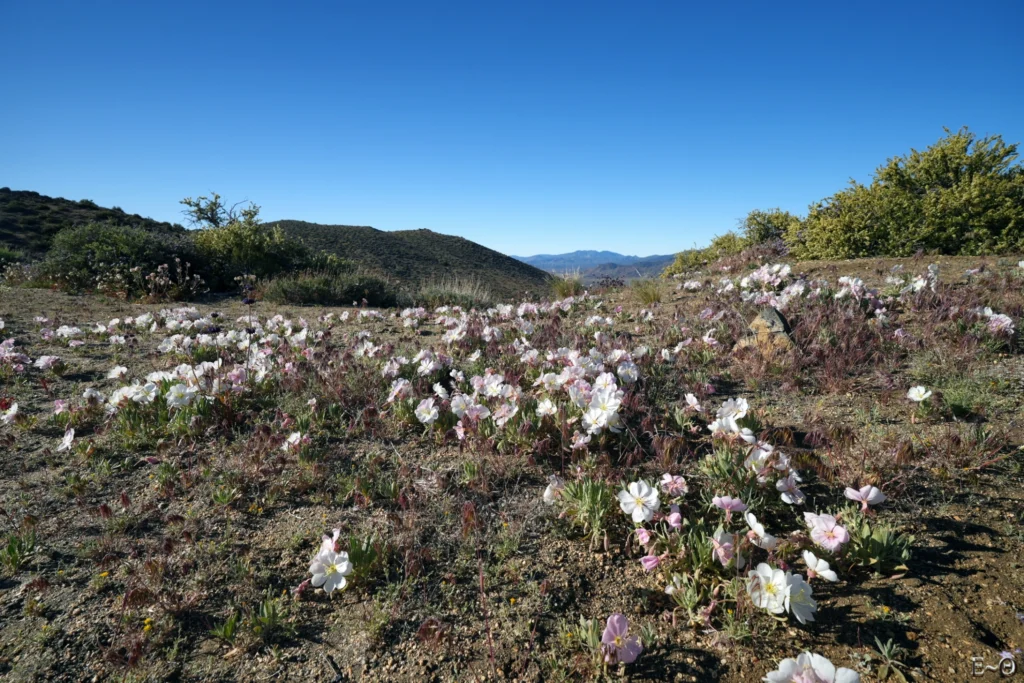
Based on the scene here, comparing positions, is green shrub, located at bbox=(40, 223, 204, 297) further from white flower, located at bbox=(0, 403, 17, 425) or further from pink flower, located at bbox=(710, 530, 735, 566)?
pink flower, located at bbox=(710, 530, 735, 566)

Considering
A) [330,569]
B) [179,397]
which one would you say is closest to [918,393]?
[330,569]

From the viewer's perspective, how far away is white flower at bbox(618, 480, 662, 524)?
96.3 inches

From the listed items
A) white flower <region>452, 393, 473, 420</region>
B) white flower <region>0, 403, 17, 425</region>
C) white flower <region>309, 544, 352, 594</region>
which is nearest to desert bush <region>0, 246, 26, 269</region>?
white flower <region>0, 403, 17, 425</region>

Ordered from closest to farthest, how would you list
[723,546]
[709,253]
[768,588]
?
[768,588], [723,546], [709,253]

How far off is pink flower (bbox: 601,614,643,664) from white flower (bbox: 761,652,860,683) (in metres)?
Result: 0.47

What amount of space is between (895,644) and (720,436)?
50.0 inches

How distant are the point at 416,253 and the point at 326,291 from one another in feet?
83.8

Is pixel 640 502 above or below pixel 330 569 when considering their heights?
above

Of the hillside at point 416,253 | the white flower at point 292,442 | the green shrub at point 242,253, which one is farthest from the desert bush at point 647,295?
the hillside at point 416,253

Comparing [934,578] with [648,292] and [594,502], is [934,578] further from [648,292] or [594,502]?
[648,292]

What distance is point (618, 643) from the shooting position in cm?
188

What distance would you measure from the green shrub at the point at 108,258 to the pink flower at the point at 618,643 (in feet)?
39.8

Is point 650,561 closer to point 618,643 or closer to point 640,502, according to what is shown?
point 640,502

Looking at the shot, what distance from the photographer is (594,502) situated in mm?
2656
